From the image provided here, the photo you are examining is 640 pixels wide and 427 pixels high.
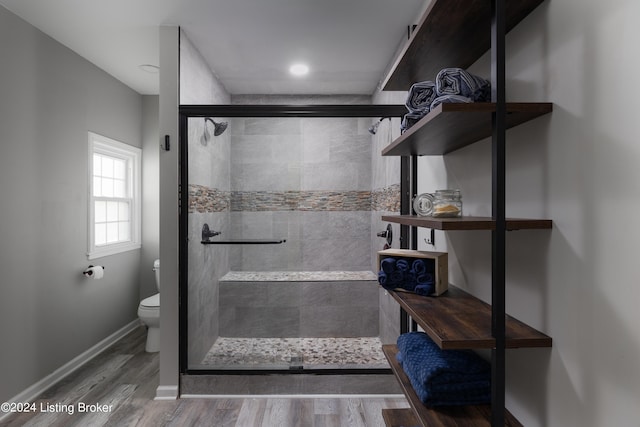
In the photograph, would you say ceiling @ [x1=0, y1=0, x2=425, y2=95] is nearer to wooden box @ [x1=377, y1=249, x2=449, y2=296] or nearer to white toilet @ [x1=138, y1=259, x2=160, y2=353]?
wooden box @ [x1=377, y1=249, x2=449, y2=296]

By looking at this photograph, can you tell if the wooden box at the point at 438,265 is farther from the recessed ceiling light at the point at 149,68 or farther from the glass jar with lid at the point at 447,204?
the recessed ceiling light at the point at 149,68

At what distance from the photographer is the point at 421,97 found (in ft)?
4.10

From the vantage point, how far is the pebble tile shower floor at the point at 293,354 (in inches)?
89.8

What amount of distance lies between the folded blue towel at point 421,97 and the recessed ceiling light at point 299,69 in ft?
6.17

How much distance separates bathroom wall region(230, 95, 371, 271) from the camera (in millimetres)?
2346

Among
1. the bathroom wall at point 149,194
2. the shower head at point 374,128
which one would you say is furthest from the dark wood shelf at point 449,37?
the bathroom wall at point 149,194

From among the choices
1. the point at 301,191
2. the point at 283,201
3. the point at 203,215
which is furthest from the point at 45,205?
the point at 301,191

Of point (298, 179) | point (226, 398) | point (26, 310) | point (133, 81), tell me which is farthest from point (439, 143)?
point (133, 81)

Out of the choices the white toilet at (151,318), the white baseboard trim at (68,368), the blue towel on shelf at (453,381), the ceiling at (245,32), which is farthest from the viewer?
the white toilet at (151,318)

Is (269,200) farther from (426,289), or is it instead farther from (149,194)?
(149,194)

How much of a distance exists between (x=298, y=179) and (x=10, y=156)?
5.79 feet

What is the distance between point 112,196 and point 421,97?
121 inches

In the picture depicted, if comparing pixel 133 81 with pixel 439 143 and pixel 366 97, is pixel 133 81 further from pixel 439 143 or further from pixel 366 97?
pixel 439 143

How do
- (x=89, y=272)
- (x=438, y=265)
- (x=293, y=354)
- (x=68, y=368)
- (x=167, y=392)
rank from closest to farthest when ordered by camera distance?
(x=438, y=265) → (x=167, y=392) → (x=293, y=354) → (x=68, y=368) → (x=89, y=272)
